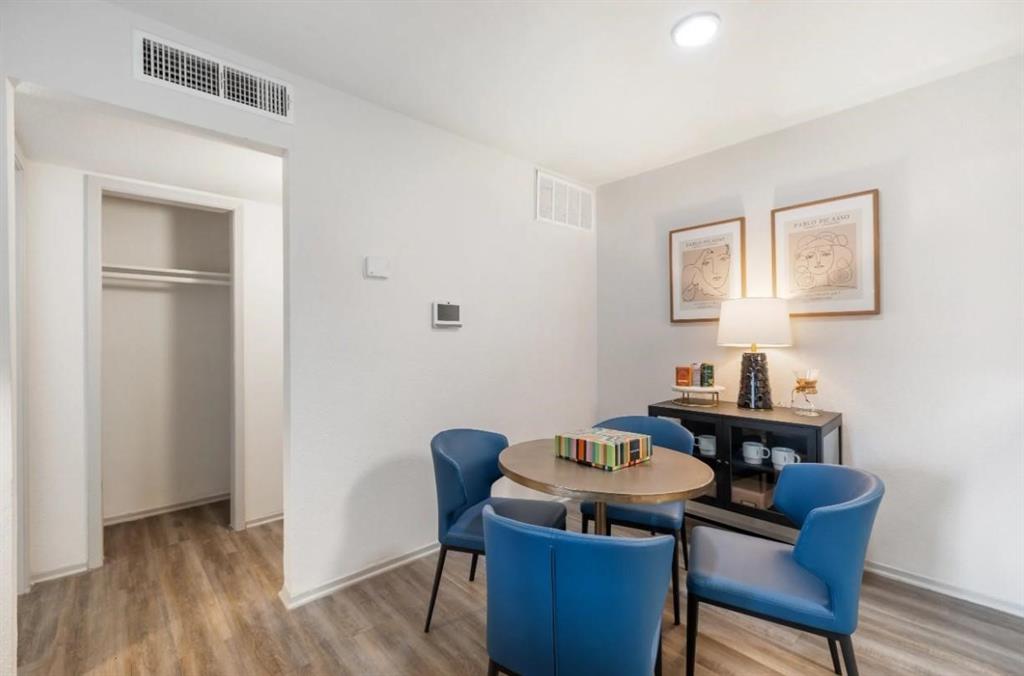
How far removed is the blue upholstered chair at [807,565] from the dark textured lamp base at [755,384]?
84cm

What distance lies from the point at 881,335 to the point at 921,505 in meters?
0.89

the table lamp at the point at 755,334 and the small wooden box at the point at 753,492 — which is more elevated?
the table lamp at the point at 755,334

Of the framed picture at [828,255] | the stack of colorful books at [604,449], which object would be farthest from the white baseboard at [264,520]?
the framed picture at [828,255]

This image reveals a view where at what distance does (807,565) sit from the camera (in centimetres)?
157

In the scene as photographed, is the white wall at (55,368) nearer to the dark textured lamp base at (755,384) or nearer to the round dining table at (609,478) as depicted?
the round dining table at (609,478)

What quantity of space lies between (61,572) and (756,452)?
3928mm

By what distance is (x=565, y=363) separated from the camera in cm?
357

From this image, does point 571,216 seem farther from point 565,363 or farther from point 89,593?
point 89,593

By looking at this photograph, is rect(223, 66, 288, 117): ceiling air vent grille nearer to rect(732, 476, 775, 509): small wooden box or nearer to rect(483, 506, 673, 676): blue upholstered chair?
rect(483, 506, 673, 676): blue upholstered chair

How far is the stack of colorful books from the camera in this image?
175 cm

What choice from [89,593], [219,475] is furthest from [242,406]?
[89,593]

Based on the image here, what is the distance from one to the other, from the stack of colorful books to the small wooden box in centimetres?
101

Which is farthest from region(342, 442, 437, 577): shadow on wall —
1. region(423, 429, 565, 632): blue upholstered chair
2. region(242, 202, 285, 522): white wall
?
region(242, 202, 285, 522): white wall

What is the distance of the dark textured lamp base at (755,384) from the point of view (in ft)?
8.64
